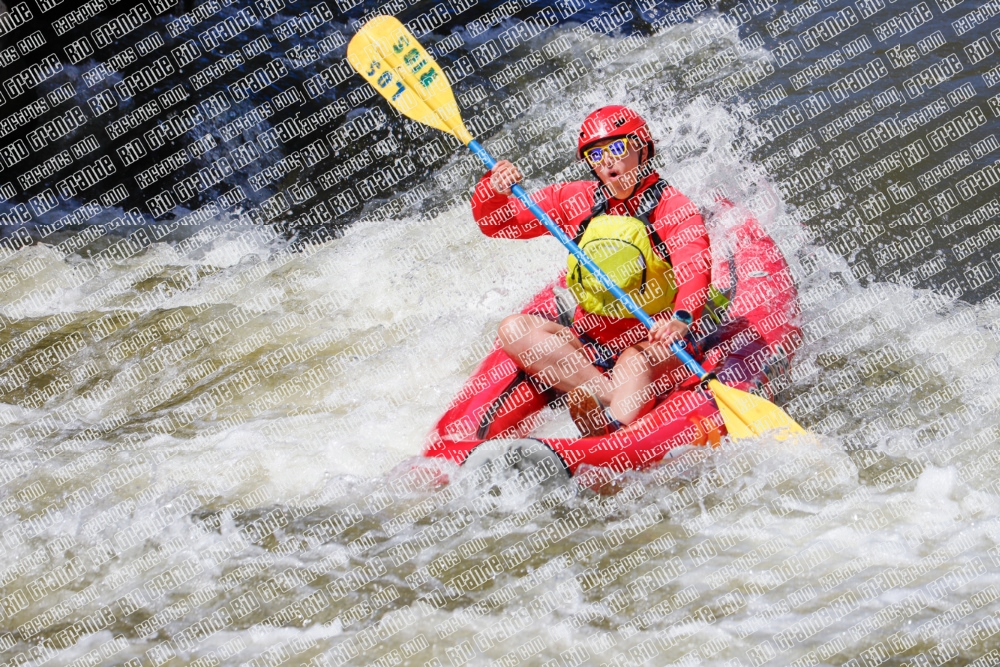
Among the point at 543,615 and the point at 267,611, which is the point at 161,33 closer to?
the point at 267,611

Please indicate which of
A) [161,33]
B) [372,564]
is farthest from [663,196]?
[161,33]

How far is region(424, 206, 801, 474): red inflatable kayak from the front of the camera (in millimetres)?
3178

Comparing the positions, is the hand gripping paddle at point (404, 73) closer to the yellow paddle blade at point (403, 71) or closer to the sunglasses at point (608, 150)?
the yellow paddle blade at point (403, 71)

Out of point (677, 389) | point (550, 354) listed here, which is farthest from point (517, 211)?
point (677, 389)

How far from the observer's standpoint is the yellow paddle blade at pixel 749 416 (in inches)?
126

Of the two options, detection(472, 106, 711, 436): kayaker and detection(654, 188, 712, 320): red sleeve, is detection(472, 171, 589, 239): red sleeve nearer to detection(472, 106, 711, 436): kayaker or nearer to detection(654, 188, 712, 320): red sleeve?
detection(472, 106, 711, 436): kayaker

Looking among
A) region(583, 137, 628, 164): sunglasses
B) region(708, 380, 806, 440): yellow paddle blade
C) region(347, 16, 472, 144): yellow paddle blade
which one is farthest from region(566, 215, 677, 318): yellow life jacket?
region(347, 16, 472, 144): yellow paddle blade

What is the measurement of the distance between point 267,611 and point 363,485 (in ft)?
2.07

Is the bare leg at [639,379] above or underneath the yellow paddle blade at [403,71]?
underneath

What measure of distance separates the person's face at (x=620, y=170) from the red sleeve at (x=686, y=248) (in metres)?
0.15

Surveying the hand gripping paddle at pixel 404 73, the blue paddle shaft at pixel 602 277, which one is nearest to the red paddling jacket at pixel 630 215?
the blue paddle shaft at pixel 602 277

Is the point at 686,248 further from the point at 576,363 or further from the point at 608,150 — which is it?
the point at 576,363

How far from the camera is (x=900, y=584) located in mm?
2857

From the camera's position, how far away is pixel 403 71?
4.20 m
